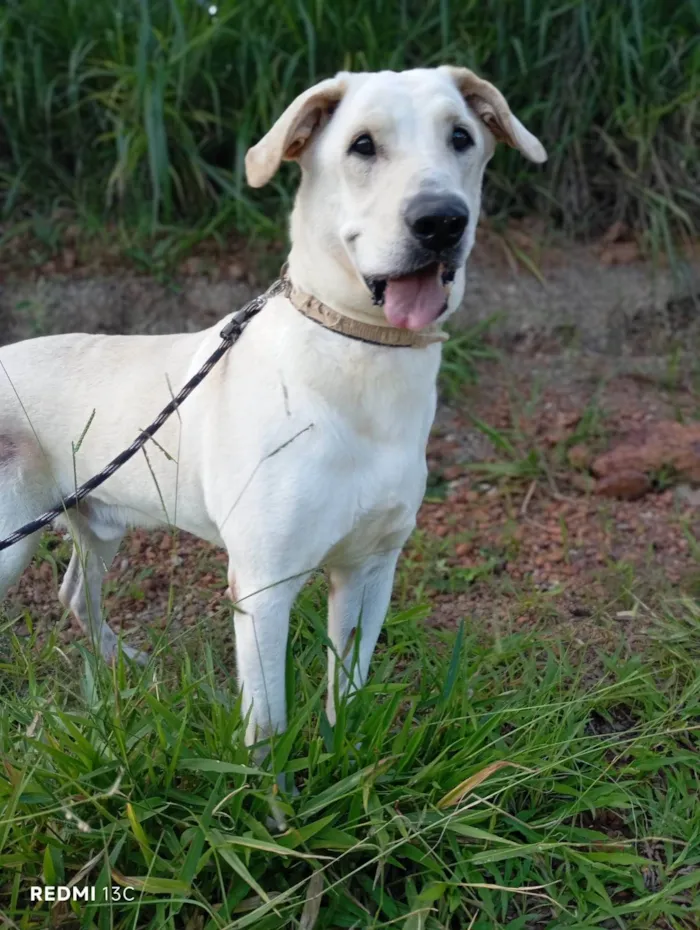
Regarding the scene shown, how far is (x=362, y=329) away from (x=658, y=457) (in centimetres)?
221

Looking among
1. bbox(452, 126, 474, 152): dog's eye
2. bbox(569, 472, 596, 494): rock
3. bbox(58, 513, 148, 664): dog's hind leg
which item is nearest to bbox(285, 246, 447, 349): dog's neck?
bbox(452, 126, 474, 152): dog's eye

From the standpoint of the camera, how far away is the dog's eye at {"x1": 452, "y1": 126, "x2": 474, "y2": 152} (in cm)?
197

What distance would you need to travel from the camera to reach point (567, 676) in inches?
105

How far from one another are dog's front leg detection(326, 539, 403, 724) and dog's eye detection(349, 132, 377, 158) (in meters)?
0.88

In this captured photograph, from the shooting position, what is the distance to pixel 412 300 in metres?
1.89

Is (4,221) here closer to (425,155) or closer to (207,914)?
(425,155)

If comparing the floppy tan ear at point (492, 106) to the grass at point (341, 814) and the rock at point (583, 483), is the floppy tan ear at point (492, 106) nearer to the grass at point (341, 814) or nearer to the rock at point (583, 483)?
the grass at point (341, 814)

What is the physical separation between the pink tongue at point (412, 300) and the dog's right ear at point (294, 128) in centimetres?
36

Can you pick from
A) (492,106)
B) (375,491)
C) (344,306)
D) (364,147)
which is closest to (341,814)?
(375,491)

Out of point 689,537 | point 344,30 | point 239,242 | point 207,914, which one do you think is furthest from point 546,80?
point 207,914

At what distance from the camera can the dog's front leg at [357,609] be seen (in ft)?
7.35

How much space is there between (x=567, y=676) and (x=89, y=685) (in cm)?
134

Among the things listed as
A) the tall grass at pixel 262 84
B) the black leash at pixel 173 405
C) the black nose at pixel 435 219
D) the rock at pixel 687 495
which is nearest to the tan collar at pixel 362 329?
the black leash at pixel 173 405

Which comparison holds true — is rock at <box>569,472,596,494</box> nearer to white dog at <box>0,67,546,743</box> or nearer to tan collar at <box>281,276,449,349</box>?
white dog at <box>0,67,546,743</box>
